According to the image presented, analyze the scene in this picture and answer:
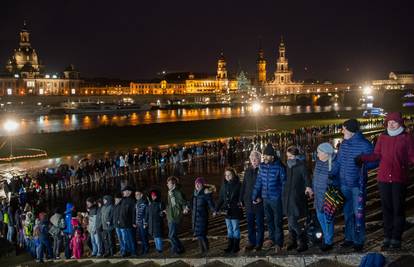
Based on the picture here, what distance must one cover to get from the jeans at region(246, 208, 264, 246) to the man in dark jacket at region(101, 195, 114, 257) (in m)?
2.94

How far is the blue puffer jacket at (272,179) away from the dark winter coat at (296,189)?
0.22 m

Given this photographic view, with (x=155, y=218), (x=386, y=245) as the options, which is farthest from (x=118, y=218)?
(x=386, y=245)

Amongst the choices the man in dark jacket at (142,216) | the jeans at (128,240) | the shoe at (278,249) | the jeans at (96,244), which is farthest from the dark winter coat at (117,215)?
the shoe at (278,249)

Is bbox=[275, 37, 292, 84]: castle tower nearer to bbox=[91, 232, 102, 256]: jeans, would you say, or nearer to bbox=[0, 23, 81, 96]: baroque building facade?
bbox=[0, 23, 81, 96]: baroque building facade

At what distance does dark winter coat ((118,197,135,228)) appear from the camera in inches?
349

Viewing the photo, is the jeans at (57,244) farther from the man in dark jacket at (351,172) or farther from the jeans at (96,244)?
the man in dark jacket at (351,172)

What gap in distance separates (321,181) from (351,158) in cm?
54

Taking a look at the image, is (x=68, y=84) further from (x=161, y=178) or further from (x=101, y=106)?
(x=161, y=178)

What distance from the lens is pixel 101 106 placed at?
121188mm

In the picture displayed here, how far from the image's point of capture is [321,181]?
6.73 m

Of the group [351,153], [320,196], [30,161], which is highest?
[351,153]

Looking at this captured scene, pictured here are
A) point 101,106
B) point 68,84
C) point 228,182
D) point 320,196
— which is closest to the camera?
point 320,196

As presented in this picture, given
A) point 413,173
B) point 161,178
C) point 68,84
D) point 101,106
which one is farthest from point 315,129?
point 68,84

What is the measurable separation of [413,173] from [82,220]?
986 centimetres
